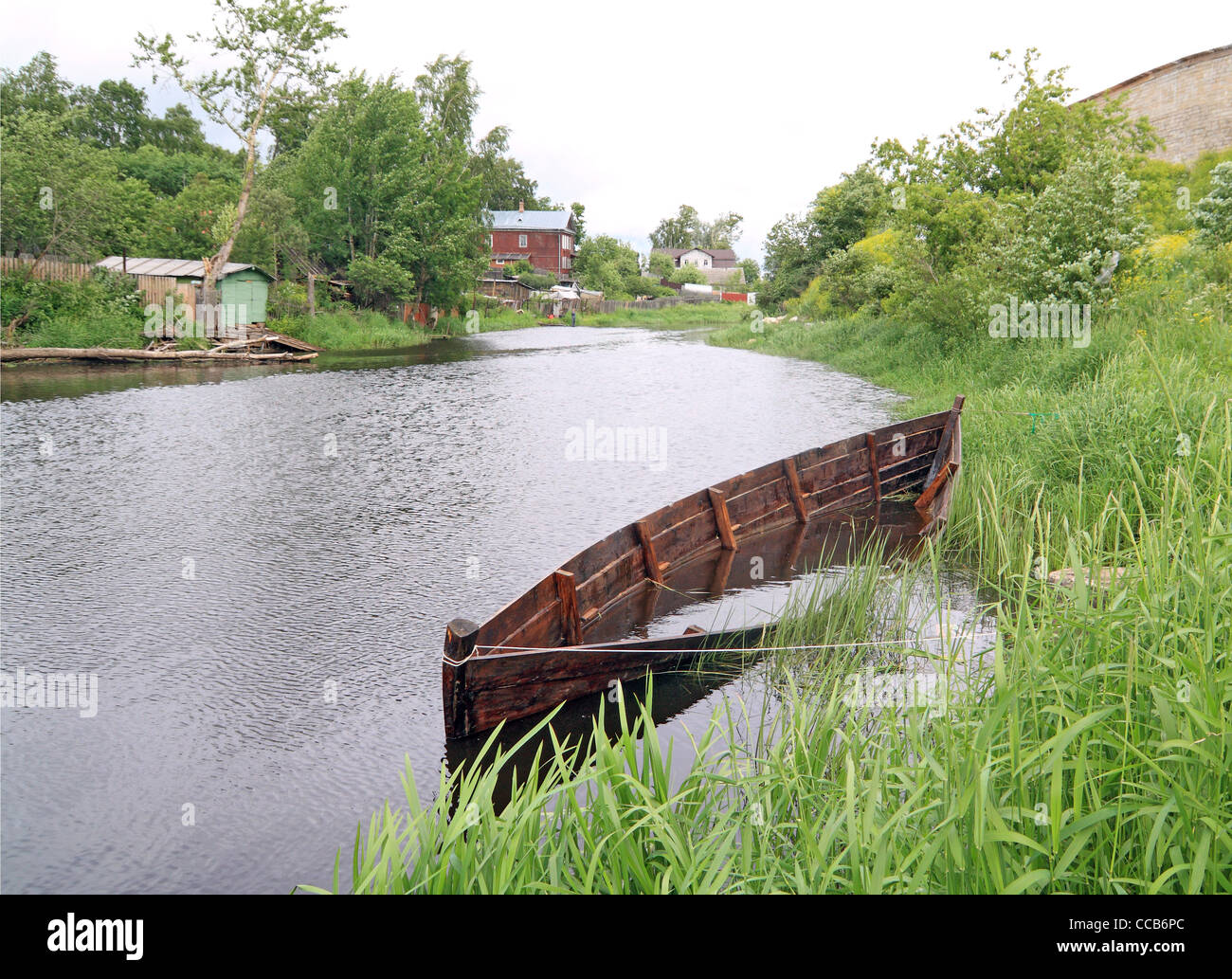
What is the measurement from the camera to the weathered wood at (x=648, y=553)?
9.93 m

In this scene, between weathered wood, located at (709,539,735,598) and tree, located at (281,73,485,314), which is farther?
tree, located at (281,73,485,314)

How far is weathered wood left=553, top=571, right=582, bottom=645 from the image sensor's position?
25.8 feet

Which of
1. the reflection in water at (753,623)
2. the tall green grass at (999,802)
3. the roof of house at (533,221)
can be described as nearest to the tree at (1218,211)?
the reflection in water at (753,623)

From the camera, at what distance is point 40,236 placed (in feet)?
102

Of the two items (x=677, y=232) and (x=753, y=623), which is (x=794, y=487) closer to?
(x=753, y=623)

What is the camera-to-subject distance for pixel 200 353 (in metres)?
31.9

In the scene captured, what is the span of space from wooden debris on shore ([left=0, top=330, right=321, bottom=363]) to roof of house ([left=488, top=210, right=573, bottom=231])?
6037 cm

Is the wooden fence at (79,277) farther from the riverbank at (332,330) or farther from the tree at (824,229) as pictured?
the tree at (824,229)

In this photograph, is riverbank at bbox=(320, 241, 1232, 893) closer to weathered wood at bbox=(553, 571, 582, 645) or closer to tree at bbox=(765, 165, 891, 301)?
weathered wood at bbox=(553, 571, 582, 645)

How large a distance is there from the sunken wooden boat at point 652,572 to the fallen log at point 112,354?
25.0m

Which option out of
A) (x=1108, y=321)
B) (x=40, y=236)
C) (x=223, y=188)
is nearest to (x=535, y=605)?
(x=1108, y=321)

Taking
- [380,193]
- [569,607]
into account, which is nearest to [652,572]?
[569,607]

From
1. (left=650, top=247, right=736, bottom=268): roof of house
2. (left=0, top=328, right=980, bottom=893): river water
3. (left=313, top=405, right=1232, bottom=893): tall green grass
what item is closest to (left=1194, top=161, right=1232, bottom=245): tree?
(left=0, top=328, right=980, bottom=893): river water

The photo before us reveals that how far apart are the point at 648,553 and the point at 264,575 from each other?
448 cm
